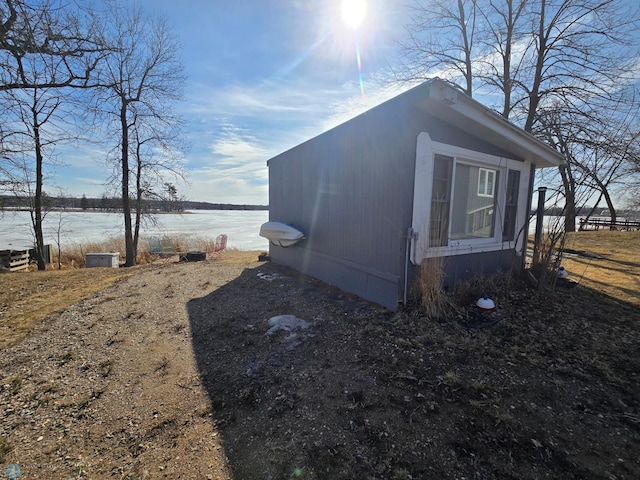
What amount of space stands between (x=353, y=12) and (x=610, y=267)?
835 cm

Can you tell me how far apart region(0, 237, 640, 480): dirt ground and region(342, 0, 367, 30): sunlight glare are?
18.7 ft

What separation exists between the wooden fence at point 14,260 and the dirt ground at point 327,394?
23.6 feet

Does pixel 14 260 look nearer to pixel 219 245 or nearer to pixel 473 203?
pixel 219 245

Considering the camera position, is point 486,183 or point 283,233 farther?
point 283,233

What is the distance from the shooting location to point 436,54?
10594 mm

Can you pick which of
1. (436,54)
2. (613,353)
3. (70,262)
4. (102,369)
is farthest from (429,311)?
(70,262)

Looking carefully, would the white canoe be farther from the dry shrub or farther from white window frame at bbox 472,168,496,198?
white window frame at bbox 472,168,496,198

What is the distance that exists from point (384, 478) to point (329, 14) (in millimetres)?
7097

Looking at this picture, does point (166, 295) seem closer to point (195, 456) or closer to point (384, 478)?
point (195, 456)

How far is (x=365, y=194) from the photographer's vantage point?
171 inches

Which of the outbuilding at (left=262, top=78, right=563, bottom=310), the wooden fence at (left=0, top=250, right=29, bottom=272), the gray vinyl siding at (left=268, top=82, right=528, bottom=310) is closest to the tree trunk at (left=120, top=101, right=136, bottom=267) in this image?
the wooden fence at (left=0, top=250, right=29, bottom=272)

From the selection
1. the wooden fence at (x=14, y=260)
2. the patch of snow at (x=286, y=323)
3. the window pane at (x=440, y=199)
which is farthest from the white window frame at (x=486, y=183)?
the wooden fence at (x=14, y=260)

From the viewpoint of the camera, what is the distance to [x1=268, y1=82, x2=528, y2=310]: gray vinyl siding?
3.77 m

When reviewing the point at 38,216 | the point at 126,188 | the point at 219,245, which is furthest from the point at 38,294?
the point at 219,245
